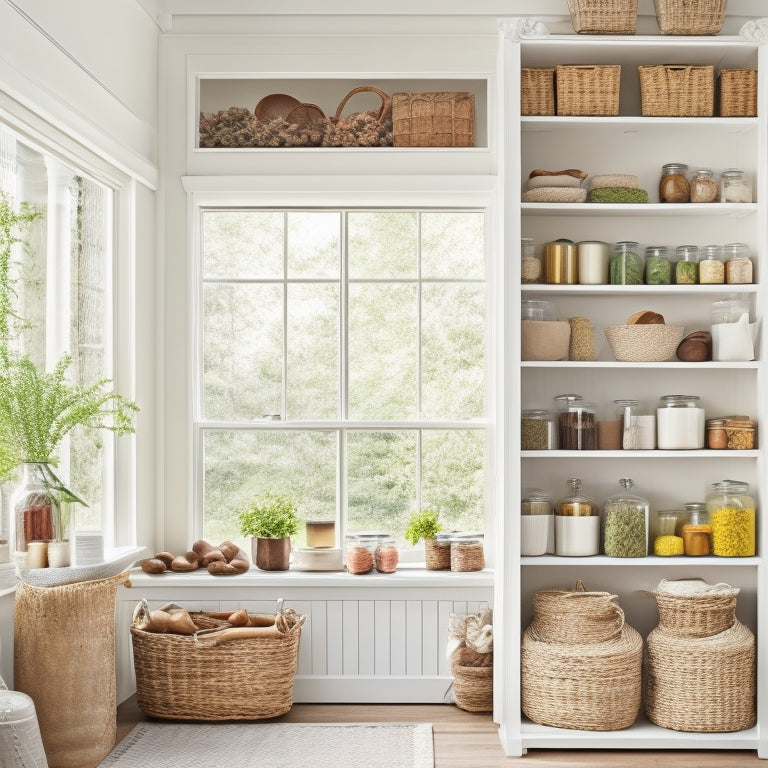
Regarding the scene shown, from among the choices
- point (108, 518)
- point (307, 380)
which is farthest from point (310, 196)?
point (108, 518)

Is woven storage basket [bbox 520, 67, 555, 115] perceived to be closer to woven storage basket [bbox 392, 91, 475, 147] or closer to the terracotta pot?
woven storage basket [bbox 392, 91, 475, 147]

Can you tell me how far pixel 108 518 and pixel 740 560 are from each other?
2.63 metres

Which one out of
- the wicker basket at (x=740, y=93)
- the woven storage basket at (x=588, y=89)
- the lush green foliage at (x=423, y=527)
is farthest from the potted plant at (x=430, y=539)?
the wicker basket at (x=740, y=93)

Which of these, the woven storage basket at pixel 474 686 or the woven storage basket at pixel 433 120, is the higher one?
the woven storage basket at pixel 433 120

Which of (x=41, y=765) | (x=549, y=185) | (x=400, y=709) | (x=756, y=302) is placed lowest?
(x=400, y=709)

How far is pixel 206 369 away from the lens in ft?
14.3

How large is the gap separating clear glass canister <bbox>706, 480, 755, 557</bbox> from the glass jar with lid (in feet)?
0.93

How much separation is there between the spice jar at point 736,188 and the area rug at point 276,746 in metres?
→ 2.47

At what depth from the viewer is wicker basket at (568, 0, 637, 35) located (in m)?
3.80

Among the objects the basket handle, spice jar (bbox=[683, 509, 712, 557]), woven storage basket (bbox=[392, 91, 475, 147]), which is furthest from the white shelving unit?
the basket handle

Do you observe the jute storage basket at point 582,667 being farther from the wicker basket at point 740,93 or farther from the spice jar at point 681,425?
the wicker basket at point 740,93

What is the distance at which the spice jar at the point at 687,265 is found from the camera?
3.86 m

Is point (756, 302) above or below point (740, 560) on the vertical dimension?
above

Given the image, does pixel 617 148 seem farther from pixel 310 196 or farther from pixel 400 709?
pixel 400 709
